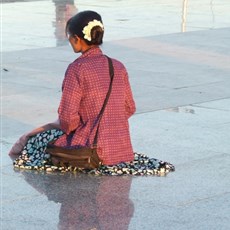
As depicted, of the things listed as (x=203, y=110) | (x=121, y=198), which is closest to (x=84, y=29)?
(x=121, y=198)

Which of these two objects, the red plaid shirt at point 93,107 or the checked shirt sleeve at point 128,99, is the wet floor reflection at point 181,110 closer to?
the checked shirt sleeve at point 128,99

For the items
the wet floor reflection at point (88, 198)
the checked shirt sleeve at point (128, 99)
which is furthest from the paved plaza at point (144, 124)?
the checked shirt sleeve at point (128, 99)

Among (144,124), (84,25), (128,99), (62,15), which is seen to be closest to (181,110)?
(144,124)

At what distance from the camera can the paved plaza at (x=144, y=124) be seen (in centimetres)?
631

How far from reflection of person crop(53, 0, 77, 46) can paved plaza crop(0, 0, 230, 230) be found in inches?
4.6

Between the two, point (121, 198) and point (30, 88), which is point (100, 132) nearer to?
A: point (121, 198)

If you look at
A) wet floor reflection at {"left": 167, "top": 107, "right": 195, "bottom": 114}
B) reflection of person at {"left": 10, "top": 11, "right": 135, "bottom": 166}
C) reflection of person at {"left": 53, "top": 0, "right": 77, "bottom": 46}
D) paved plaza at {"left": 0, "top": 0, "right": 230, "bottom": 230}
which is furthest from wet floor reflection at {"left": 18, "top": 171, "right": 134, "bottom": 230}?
reflection of person at {"left": 53, "top": 0, "right": 77, "bottom": 46}

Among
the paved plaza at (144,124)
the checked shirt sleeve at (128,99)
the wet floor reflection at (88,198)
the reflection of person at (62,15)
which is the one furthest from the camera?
the reflection of person at (62,15)

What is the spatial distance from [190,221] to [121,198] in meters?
0.75

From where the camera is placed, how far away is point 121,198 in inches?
265

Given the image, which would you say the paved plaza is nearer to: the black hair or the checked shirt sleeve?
the checked shirt sleeve

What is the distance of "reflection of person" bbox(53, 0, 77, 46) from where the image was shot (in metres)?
17.8

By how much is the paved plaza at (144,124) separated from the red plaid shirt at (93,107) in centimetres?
27

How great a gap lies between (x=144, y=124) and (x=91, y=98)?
2338mm
